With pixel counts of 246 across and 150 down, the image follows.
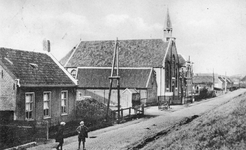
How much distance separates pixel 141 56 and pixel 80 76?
11.0 metres

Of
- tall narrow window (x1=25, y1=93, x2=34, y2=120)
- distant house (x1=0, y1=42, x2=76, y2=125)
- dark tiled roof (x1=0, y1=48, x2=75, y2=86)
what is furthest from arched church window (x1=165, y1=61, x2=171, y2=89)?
tall narrow window (x1=25, y1=93, x2=34, y2=120)

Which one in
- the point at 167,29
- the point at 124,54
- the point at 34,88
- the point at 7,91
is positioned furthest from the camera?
the point at 167,29

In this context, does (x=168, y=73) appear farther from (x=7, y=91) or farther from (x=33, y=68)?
(x=7, y=91)

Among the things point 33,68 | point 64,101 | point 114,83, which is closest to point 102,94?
point 114,83

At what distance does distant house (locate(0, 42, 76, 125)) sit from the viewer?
19.7 metres

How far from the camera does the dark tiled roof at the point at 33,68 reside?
810 inches

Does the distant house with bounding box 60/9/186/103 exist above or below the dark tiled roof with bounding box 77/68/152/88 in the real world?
above

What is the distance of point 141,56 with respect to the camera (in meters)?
51.8

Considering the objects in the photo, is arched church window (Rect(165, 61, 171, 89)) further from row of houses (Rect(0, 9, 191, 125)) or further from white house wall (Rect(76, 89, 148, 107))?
white house wall (Rect(76, 89, 148, 107))

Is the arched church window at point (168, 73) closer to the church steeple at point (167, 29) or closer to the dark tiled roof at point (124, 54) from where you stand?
the dark tiled roof at point (124, 54)

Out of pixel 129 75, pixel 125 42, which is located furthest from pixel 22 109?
pixel 125 42

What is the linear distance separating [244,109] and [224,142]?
558 cm

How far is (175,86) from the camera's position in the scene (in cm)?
5772

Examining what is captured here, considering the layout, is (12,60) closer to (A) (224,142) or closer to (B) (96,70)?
(A) (224,142)
